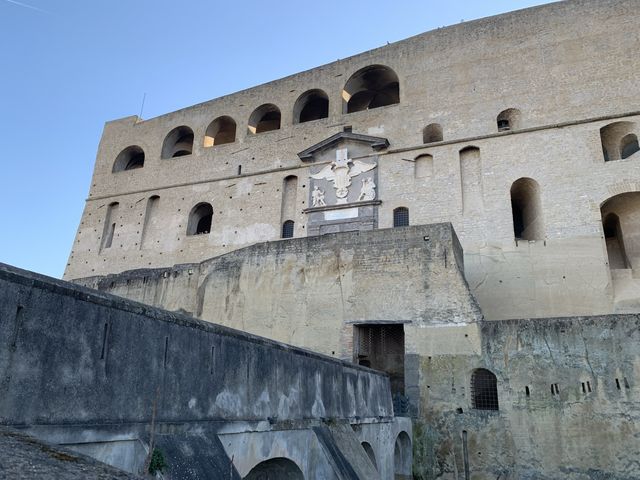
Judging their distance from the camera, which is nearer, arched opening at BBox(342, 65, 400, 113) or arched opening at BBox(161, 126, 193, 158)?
arched opening at BBox(342, 65, 400, 113)

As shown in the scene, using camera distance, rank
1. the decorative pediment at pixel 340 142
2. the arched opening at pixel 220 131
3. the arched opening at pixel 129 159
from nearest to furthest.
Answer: the decorative pediment at pixel 340 142
the arched opening at pixel 220 131
the arched opening at pixel 129 159

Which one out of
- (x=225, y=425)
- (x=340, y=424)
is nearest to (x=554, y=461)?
(x=340, y=424)

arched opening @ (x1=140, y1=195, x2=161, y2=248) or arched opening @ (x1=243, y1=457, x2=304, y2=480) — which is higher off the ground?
arched opening @ (x1=140, y1=195, x2=161, y2=248)

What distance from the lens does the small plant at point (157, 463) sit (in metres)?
3.88

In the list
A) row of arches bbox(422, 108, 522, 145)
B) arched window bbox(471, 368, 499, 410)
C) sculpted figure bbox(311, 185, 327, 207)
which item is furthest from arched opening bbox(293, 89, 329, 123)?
arched window bbox(471, 368, 499, 410)

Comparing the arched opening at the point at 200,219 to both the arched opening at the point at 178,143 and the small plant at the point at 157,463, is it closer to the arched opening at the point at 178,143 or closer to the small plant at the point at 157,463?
the arched opening at the point at 178,143

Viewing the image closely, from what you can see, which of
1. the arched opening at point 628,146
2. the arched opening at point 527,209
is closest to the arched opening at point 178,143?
the arched opening at point 527,209

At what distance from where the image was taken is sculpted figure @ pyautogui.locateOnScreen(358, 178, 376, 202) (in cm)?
2147

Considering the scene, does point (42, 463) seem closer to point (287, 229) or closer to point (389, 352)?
point (389, 352)

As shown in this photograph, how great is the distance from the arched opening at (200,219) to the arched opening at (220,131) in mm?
3545

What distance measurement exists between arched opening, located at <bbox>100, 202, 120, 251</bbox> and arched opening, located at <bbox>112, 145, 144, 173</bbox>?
2406mm

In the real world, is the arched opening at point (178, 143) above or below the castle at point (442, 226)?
above

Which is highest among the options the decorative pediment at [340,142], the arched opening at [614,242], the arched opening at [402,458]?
the decorative pediment at [340,142]

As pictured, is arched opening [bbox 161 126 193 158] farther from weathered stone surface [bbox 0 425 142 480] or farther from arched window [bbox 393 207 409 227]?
weathered stone surface [bbox 0 425 142 480]
